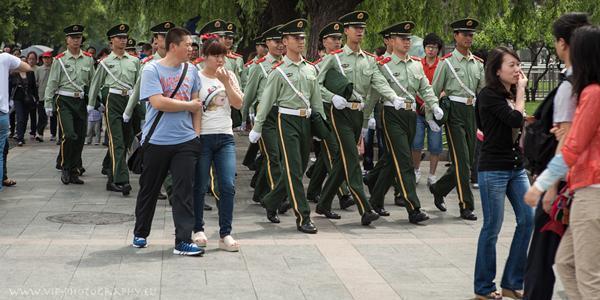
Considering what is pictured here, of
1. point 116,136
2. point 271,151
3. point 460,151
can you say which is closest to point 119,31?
point 116,136

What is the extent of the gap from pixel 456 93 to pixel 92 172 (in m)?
6.04

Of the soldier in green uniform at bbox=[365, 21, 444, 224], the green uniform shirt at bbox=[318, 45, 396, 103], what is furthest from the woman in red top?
the green uniform shirt at bbox=[318, 45, 396, 103]

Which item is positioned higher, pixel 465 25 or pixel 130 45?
pixel 465 25

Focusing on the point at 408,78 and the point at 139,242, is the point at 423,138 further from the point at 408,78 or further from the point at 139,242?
the point at 139,242

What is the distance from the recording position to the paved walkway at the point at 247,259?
23.5 feet

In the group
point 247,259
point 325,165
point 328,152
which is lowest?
point 247,259

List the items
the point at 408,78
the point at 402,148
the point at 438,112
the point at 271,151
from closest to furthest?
1. the point at 402,148
2. the point at 438,112
3. the point at 408,78
4. the point at 271,151

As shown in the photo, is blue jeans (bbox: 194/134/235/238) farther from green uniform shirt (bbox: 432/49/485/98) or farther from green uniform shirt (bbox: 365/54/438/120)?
green uniform shirt (bbox: 432/49/485/98)

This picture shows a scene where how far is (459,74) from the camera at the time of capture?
11.3 m

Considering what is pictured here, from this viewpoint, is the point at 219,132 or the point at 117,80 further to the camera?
the point at 117,80

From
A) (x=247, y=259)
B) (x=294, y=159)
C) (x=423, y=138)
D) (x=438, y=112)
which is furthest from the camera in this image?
(x=423, y=138)

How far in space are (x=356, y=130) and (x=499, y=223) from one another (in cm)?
387

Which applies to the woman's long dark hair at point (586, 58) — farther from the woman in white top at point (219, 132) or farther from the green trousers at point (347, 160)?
the green trousers at point (347, 160)

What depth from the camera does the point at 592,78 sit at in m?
5.15
